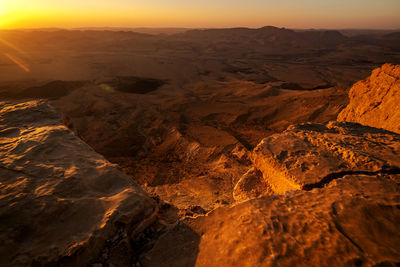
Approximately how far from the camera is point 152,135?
8.55 m

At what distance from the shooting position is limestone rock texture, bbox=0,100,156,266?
5.53 ft

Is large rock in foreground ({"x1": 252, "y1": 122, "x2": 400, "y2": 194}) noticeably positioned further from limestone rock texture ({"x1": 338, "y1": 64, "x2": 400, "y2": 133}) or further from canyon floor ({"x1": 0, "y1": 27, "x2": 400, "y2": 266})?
limestone rock texture ({"x1": 338, "y1": 64, "x2": 400, "y2": 133})

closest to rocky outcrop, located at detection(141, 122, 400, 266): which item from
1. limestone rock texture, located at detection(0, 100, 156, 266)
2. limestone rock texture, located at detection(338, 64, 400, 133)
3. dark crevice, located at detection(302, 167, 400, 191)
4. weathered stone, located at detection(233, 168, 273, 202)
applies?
dark crevice, located at detection(302, 167, 400, 191)

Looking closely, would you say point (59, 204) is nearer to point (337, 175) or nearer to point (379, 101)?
point (337, 175)

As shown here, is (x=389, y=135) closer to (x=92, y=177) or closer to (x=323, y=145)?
(x=323, y=145)

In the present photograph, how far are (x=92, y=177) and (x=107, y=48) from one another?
40078mm

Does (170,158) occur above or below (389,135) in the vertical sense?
below

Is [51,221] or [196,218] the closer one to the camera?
[51,221]

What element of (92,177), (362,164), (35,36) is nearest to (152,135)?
(92,177)

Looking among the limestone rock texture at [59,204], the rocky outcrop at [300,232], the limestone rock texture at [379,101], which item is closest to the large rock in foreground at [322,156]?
the rocky outcrop at [300,232]

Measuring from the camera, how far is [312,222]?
6.14ft

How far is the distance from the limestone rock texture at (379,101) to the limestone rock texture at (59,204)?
5581 millimetres

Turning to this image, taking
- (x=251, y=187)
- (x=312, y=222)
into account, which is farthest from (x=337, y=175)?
(x=251, y=187)

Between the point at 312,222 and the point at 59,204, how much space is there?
2351 mm
